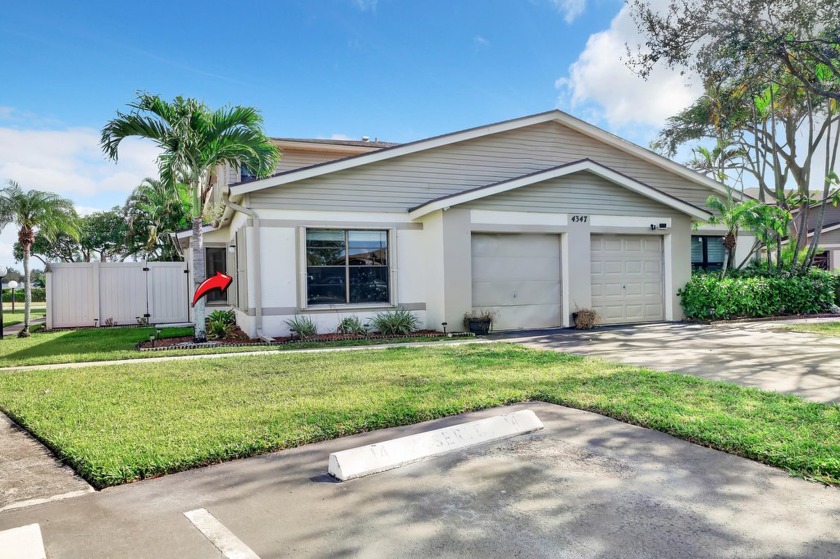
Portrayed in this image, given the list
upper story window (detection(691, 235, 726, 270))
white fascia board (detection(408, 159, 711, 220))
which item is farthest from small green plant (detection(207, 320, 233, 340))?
upper story window (detection(691, 235, 726, 270))

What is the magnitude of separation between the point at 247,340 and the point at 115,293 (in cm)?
740

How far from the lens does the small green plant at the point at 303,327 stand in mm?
12102

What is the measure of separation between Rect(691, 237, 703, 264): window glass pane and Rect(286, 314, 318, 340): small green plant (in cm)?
1212

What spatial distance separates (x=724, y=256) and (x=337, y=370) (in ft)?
48.0

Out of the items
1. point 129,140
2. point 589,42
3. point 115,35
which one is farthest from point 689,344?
point 115,35

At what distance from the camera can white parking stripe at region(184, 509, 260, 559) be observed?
2932 millimetres

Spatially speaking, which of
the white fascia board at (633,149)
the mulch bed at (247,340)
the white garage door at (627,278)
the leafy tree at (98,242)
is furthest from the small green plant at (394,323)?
the leafy tree at (98,242)

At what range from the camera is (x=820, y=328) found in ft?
41.4

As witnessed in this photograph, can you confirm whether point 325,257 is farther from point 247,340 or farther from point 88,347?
point 88,347

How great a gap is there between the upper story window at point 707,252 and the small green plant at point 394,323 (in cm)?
991

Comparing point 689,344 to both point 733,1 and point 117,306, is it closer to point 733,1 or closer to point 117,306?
point 733,1

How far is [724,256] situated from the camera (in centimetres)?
1742

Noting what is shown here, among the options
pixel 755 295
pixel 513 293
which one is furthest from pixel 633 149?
pixel 513 293

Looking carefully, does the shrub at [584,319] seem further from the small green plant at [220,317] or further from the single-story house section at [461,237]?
the small green plant at [220,317]
